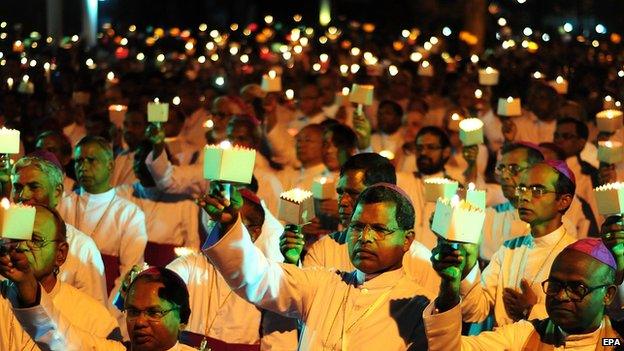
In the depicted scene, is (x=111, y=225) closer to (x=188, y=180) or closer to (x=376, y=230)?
(x=188, y=180)

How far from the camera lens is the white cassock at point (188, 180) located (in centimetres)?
984

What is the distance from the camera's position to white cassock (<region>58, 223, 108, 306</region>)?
302 inches

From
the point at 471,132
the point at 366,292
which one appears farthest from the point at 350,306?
the point at 471,132

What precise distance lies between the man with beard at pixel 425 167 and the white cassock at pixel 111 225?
2.06 meters

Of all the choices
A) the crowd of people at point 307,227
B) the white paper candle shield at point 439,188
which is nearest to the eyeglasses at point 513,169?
the crowd of people at point 307,227

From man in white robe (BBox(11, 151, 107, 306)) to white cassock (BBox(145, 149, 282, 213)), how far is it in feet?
5.03

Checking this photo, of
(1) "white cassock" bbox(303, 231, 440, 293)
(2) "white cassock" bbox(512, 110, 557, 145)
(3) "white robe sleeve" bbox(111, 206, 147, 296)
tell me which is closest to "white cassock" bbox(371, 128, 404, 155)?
(2) "white cassock" bbox(512, 110, 557, 145)

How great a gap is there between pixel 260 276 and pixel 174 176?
4573mm

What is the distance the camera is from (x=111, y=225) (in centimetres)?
904

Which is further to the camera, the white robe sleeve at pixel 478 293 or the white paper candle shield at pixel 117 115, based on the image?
the white paper candle shield at pixel 117 115

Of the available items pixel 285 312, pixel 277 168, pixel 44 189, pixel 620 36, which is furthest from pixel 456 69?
pixel 285 312

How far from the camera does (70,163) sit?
11.1 metres

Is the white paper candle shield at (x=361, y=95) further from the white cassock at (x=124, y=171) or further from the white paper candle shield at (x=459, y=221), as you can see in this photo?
the white paper candle shield at (x=459, y=221)

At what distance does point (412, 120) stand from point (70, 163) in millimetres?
4085
